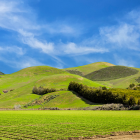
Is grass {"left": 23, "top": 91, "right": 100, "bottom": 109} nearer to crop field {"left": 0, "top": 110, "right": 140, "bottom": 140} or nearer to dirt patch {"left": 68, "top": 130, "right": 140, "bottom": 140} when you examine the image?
crop field {"left": 0, "top": 110, "right": 140, "bottom": 140}

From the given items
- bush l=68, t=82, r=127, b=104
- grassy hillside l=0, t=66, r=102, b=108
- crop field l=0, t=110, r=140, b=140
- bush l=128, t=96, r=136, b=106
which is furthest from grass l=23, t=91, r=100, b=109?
crop field l=0, t=110, r=140, b=140

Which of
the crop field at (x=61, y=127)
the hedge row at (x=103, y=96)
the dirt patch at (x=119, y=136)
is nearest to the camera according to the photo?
the dirt patch at (x=119, y=136)

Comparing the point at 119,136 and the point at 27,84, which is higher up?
the point at 27,84

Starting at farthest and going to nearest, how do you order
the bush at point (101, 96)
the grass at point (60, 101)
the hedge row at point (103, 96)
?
1. the grass at point (60, 101)
2. the bush at point (101, 96)
3. the hedge row at point (103, 96)

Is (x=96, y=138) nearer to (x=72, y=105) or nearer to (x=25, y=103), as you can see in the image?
(x=72, y=105)

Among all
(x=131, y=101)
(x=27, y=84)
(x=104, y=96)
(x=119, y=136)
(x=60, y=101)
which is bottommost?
(x=119, y=136)

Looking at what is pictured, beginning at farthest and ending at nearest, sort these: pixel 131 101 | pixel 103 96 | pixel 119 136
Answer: pixel 103 96 < pixel 131 101 < pixel 119 136

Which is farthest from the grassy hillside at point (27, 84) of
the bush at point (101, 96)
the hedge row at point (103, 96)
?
the hedge row at point (103, 96)

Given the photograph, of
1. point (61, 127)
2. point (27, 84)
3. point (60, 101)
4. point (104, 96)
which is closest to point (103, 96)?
point (104, 96)

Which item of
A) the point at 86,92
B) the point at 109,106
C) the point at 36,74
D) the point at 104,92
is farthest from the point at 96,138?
the point at 36,74

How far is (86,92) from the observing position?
72.4 metres

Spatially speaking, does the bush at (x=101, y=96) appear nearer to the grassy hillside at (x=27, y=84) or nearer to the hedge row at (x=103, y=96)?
the hedge row at (x=103, y=96)

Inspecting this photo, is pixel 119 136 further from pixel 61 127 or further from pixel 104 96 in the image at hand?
pixel 104 96

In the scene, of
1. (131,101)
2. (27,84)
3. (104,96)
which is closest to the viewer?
(131,101)
